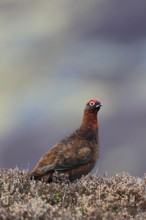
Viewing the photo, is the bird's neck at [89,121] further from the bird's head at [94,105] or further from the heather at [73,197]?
the heather at [73,197]

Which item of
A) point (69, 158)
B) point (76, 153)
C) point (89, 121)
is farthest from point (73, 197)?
point (89, 121)

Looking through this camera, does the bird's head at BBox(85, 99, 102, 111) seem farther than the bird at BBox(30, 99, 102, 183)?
Yes

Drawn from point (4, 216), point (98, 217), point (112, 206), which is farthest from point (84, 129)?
point (4, 216)

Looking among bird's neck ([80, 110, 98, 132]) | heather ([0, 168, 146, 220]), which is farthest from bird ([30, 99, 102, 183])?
heather ([0, 168, 146, 220])

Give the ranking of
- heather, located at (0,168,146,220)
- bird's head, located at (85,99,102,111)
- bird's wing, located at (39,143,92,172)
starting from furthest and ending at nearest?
bird's head, located at (85,99,102,111)
bird's wing, located at (39,143,92,172)
heather, located at (0,168,146,220)

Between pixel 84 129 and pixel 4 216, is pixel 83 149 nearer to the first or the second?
pixel 84 129

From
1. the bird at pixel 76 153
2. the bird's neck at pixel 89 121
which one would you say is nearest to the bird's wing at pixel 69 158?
the bird at pixel 76 153

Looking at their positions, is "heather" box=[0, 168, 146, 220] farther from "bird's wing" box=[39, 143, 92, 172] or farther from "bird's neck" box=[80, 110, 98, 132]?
"bird's neck" box=[80, 110, 98, 132]
